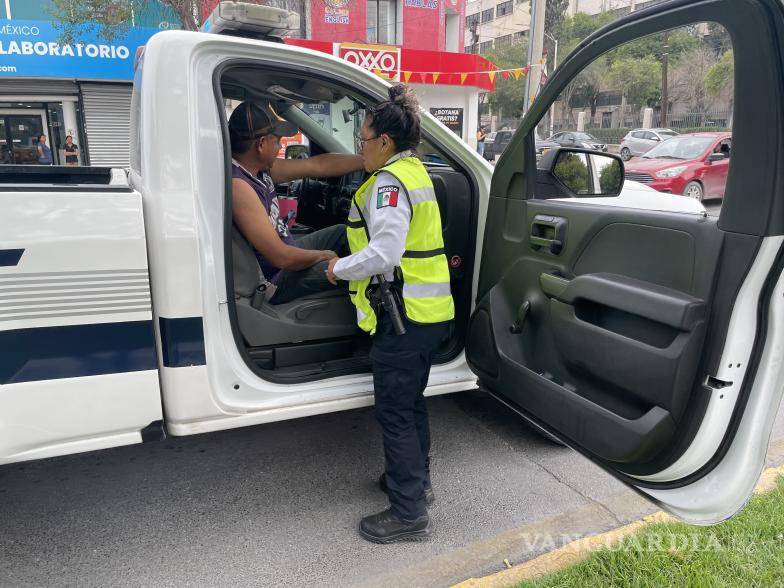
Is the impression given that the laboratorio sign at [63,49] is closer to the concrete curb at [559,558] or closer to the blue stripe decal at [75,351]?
the blue stripe decal at [75,351]

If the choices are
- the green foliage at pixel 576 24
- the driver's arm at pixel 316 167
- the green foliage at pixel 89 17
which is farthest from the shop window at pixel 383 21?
the green foliage at pixel 576 24

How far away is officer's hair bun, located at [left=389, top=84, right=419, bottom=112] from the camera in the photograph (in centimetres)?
223

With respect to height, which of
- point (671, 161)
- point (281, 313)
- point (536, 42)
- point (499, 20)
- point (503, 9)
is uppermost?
point (503, 9)

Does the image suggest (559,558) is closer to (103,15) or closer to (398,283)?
(398,283)

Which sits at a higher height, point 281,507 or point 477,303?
point 477,303

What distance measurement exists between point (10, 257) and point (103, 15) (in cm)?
1327

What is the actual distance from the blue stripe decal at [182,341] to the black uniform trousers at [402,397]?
67 centimetres

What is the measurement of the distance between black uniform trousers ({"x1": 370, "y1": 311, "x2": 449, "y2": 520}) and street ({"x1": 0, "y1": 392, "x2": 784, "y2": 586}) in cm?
22

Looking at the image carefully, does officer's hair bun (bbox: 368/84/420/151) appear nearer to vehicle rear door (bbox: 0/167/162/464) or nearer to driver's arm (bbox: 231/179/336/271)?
driver's arm (bbox: 231/179/336/271)

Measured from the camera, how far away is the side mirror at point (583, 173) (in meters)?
2.58

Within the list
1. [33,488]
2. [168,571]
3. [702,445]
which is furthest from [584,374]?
[33,488]

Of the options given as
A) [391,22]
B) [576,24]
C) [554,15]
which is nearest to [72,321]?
[391,22]

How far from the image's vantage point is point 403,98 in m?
2.25

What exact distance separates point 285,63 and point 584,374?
1647mm
